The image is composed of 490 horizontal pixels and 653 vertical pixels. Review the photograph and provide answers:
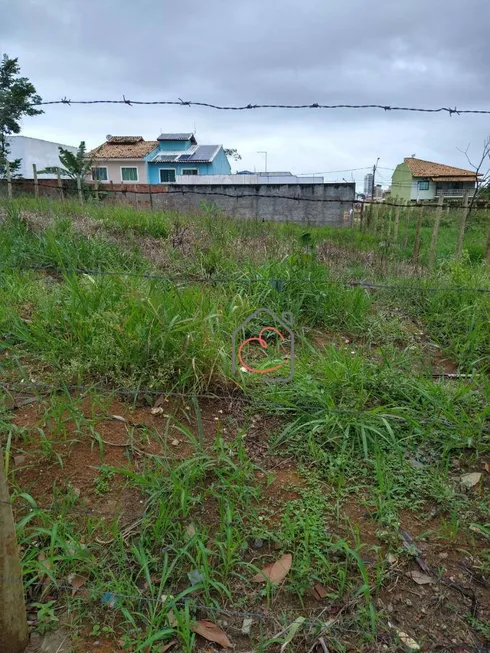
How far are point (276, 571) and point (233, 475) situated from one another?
1.32 ft

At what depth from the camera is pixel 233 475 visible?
5.83 ft

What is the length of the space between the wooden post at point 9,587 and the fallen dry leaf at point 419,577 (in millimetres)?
1237

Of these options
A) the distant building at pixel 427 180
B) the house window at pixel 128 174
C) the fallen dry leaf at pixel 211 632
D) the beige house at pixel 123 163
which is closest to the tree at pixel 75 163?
the beige house at pixel 123 163

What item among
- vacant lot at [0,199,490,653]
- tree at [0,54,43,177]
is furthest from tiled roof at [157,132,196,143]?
vacant lot at [0,199,490,653]

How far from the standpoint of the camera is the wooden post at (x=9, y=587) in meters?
1.07

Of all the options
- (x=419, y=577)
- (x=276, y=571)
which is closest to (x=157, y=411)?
(x=276, y=571)

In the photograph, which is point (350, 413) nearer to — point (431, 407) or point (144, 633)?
point (431, 407)

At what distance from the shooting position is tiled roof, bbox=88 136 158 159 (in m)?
29.1

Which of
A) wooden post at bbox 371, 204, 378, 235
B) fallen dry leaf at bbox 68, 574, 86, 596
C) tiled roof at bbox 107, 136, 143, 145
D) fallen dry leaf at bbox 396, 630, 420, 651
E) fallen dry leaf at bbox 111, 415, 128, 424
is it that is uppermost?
tiled roof at bbox 107, 136, 143, 145

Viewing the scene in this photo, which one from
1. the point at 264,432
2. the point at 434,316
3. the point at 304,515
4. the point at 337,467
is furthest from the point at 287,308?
the point at 304,515

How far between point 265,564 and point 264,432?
709 millimetres

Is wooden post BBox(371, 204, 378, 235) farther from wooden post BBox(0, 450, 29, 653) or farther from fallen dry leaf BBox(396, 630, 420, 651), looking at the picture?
wooden post BBox(0, 450, 29, 653)

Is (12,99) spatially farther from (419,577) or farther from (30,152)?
(419,577)

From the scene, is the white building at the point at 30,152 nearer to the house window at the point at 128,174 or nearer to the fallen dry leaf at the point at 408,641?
the house window at the point at 128,174
